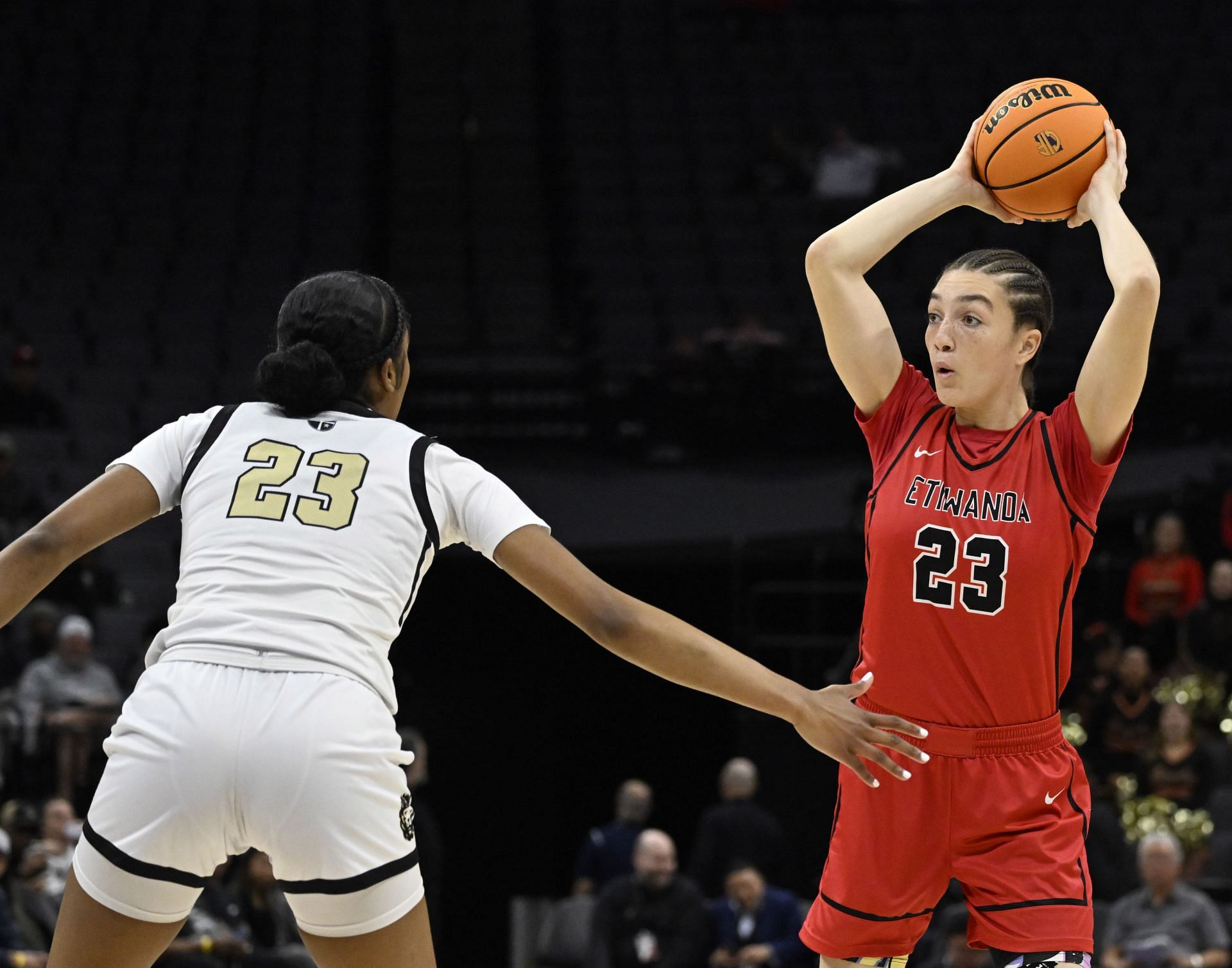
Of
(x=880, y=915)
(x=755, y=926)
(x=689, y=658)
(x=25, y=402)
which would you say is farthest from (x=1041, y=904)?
(x=25, y=402)

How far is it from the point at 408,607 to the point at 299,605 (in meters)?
0.28

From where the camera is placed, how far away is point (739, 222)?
16.2m

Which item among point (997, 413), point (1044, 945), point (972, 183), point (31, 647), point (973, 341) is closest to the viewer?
point (1044, 945)

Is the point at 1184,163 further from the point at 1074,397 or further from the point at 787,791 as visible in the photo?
the point at 1074,397

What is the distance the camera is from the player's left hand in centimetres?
407

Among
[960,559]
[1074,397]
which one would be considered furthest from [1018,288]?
[960,559]

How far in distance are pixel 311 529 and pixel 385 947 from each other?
79 centimetres

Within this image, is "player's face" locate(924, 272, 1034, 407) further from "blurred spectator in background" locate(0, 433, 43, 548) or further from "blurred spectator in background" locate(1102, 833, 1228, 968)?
"blurred spectator in background" locate(0, 433, 43, 548)

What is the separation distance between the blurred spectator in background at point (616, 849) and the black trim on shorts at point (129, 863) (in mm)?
7814

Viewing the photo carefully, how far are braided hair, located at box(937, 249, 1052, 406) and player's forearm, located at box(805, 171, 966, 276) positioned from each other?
0.47 ft

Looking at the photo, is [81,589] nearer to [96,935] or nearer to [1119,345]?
[96,935]

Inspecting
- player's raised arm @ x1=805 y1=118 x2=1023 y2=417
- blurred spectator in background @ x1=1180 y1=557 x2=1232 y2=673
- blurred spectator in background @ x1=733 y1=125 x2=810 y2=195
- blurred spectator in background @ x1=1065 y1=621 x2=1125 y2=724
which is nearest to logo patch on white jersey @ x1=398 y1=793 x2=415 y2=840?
player's raised arm @ x1=805 y1=118 x2=1023 y2=417

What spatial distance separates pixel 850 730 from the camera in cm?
320

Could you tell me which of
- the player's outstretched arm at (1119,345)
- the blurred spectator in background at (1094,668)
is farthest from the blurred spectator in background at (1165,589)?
the player's outstretched arm at (1119,345)
